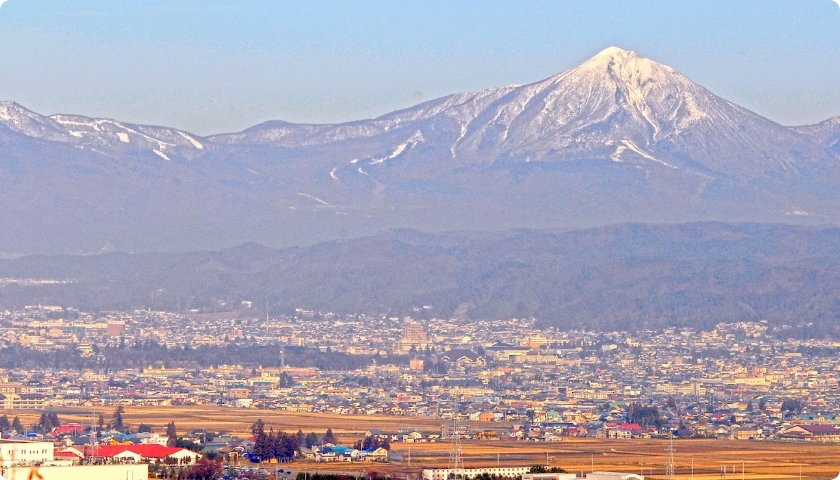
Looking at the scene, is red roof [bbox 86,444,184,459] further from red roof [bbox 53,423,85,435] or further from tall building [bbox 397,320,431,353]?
tall building [bbox 397,320,431,353]

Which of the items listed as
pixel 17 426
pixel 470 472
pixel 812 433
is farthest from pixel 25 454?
pixel 812 433

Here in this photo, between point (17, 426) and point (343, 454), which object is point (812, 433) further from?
point (17, 426)

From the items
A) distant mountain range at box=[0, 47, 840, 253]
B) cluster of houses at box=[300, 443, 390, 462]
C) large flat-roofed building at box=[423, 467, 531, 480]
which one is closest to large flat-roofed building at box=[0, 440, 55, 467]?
large flat-roofed building at box=[423, 467, 531, 480]

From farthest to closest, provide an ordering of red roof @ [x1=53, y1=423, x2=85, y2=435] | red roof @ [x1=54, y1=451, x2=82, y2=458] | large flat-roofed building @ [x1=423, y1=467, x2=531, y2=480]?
→ 1. red roof @ [x1=53, y1=423, x2=85, y2=435]
2. large flat-roofed building @ [x1=423, y1=467, x2=531, y2=480]
3. red roof @ [x1=54, y1=451, x2=82, y2=458]

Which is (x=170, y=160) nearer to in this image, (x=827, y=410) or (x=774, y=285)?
(x=774, y=285)

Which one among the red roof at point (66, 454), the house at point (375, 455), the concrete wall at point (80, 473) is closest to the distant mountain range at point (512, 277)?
the house at point (375, 455)

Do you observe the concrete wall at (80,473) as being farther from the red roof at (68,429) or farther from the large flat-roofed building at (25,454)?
the red roof at (68,429)
